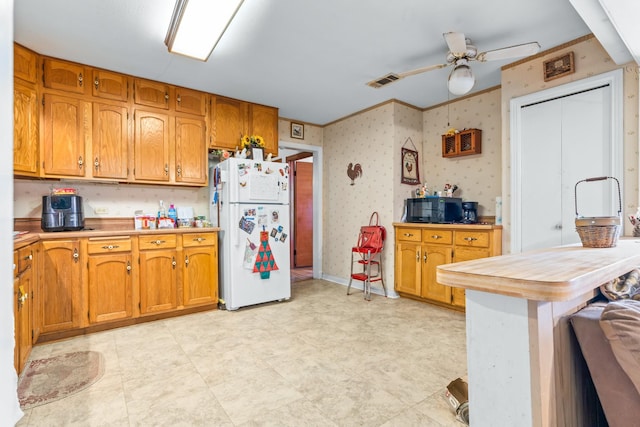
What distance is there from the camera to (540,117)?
2.84m

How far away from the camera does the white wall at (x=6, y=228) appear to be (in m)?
0.40

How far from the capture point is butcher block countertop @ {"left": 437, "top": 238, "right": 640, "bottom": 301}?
2.27 feet

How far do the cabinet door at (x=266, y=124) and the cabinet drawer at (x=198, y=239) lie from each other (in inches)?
51.4

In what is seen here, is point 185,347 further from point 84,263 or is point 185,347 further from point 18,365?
point 84,263

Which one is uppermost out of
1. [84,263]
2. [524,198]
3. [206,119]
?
[206,119]

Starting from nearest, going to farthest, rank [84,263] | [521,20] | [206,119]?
[521,20] → [84,263] → [206,119]

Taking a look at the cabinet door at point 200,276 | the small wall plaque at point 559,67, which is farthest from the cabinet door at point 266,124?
the small wall plaque at point 559,67

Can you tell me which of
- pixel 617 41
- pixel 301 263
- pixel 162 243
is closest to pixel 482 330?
pixel 617 41

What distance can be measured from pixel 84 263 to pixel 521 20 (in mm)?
3955

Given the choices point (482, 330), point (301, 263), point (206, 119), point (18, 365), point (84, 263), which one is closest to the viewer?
point (482, 330)

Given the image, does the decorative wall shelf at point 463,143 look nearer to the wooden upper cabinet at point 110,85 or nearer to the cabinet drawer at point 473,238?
the cabinet drawer at point 473,238

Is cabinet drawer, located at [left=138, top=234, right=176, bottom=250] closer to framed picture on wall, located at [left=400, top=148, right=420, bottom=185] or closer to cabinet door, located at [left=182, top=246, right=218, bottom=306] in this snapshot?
cabinet door, located at [left=182, top=246, right=218, bottom=306]

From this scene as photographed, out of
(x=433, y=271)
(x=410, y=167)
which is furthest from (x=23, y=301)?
(x=410, y=167)

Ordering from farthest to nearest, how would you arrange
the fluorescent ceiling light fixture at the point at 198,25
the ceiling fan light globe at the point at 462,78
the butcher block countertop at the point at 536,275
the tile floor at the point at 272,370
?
the ceiling fan light globe at the point at 462,78 < the fluorescent ceiling light fixture at the point at 198,25 < the tile floor at the point at 272,370 < the butcher block countertop at the point at 536,275
